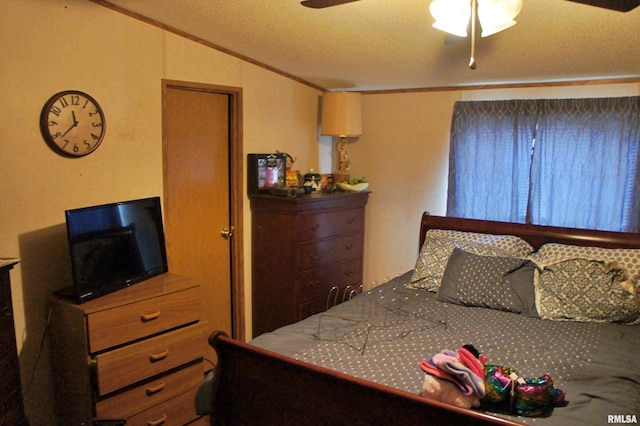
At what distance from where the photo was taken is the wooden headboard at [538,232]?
9.63ft

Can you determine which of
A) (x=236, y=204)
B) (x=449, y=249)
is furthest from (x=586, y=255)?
(x=236, y=204)

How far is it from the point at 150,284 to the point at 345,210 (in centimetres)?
178

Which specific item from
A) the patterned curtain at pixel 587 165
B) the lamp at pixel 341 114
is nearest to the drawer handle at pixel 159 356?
the lamp at pixel 341 114

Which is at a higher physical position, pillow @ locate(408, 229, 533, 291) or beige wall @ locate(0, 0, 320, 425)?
beige wall @ locate(0, 0, 320, 425)

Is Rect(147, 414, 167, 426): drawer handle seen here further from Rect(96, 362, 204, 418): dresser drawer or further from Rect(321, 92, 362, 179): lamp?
Rect(321, 92, 362, 179): lamp

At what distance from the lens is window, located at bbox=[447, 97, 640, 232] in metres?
3.25

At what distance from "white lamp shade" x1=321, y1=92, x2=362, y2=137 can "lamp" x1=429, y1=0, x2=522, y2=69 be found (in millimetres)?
2201

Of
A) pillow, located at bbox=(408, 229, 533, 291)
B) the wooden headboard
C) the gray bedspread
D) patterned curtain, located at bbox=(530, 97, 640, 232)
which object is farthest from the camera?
patterned curtain, located at bbox=(530, 97, 640, 232)

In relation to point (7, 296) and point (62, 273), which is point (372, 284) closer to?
point (62, 273)

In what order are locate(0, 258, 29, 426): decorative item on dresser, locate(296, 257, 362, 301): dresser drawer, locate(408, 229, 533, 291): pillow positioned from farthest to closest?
locate(296, 257, 362, 301): dresser drawer, locate(408, 229, 533, 291): pillow, locate(0, 258, 29, 426): decorative item on dresser

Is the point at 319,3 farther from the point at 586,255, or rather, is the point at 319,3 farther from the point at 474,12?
the point at 586,255

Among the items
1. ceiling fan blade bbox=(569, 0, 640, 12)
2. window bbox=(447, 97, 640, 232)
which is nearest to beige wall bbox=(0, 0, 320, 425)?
window bbox=(447, 97, 640, 232)

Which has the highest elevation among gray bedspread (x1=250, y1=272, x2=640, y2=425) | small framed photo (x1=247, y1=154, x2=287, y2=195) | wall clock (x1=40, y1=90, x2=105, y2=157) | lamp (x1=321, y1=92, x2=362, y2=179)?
lamp (x1=321, y1=92, x2=362, y2=179)

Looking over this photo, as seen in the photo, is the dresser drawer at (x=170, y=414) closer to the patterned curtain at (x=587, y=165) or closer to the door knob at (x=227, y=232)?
the door knob at (x=227, y=232)
